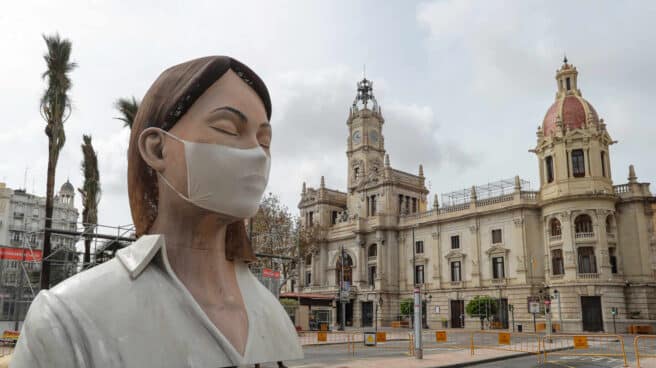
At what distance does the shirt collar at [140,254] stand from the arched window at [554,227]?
119 ft

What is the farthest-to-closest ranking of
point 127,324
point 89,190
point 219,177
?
1. point 89,190
2. point 219,177
3. point 127,324

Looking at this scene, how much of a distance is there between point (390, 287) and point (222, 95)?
1718 inches

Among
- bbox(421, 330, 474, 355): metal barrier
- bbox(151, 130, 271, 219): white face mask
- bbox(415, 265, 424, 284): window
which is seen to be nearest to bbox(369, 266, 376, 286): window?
bbox(415, 265, 424, 284): window

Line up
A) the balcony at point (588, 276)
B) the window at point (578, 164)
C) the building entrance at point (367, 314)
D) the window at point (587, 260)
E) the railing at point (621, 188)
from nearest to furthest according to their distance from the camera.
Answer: the balcony at point (588, 276), the window at point (587, 260), the window at point (578, 164), the railing at point (621, 188), the building entrance at point (367, 314)

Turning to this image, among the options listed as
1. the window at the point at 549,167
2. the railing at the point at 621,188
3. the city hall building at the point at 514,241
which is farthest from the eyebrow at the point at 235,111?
the railing at the point at 621,188

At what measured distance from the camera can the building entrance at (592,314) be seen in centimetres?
3188

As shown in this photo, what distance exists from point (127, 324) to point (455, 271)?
4122cm

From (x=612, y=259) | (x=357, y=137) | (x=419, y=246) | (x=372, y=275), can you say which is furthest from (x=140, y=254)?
(x=357, y=137)

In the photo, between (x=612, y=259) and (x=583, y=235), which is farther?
(x=612, y=259)

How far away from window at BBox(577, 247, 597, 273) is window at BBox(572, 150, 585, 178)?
4890mm

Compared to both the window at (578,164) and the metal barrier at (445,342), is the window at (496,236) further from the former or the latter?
the metal barrier at (445,342)

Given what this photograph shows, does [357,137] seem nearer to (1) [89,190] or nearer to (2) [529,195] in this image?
(2) [529,195]

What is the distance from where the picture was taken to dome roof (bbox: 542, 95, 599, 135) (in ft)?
116

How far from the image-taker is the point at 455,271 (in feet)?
136
